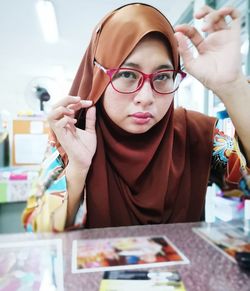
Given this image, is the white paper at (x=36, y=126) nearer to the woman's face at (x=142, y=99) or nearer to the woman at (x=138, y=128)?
the woman at (x=138, y=128)

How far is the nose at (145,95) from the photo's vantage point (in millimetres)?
557

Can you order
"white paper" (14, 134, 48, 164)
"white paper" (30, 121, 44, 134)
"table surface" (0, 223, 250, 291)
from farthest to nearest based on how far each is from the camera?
"white paper" (30, 121, 44, 134), "white paper" (14, 134, 48, 164), "table surface" (0, 223, 250, 291)

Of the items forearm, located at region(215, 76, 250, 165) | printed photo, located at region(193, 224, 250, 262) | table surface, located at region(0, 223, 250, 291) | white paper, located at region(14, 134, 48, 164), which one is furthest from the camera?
white paper, located at region(14, 134, 48, 164)

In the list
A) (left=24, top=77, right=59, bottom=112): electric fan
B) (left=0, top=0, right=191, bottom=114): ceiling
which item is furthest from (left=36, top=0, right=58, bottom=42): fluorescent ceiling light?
(left=24, top=77, right=59, bottom=112): electric fan

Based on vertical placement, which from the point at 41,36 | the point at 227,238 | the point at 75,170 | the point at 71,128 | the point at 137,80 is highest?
the point at 41,36

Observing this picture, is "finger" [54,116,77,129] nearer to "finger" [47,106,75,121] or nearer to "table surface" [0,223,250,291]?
"finger" [47,106,75,121]

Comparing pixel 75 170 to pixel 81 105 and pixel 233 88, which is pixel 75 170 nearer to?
pixel 81 105

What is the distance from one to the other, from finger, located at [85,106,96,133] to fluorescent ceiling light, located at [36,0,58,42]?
0.42 metres

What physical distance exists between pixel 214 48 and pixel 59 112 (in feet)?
1.16

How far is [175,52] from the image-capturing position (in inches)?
22.9

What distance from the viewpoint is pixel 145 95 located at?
56 cm

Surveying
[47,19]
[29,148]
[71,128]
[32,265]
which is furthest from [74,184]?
[47,19]

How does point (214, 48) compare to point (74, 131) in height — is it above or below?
above

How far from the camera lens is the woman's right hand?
56 centimetres
